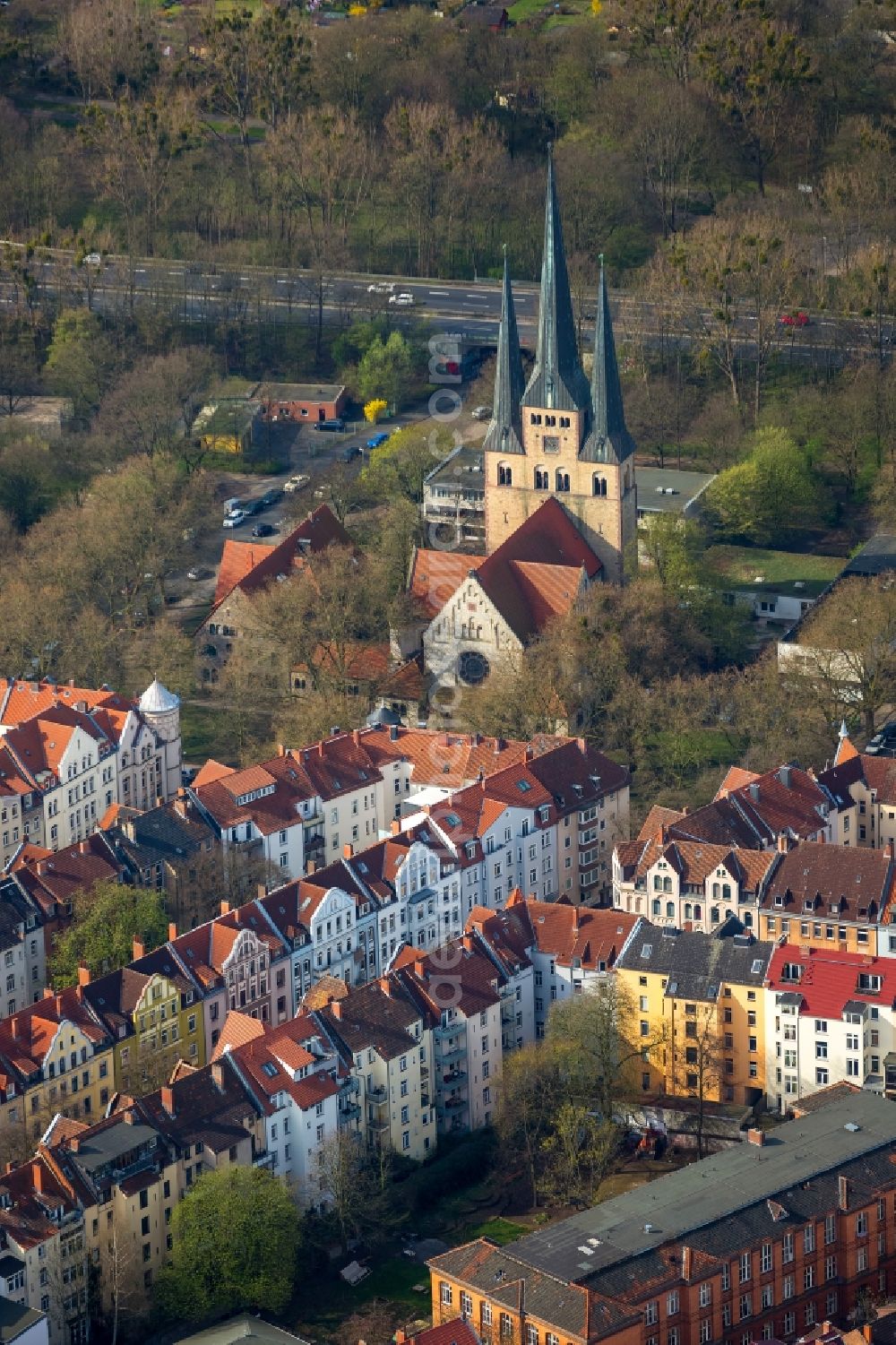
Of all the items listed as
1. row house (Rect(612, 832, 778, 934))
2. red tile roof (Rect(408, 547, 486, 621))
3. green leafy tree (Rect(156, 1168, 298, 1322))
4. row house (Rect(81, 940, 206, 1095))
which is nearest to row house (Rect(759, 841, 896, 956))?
row house (Rect(612, 832, 778, 934))

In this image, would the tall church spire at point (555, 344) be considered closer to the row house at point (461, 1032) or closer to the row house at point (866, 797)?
the row house at point (866, 797)

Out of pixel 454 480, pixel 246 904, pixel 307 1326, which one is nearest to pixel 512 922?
pixel 246 904

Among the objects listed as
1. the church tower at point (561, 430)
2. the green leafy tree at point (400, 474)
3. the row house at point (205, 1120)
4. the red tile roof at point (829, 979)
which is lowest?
the row house at point (205, 1120)

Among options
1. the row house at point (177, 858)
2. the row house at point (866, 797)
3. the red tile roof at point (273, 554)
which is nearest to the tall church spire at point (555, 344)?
the red tile roof at point (273, 554)

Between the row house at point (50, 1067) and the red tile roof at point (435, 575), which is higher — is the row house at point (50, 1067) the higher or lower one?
the lower one

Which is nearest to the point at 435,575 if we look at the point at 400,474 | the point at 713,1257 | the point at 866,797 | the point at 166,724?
the point at 400,474

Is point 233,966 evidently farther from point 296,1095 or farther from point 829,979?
point 829,979
